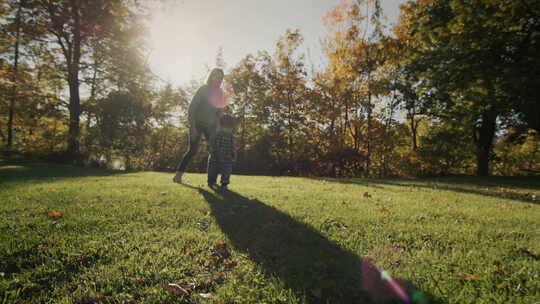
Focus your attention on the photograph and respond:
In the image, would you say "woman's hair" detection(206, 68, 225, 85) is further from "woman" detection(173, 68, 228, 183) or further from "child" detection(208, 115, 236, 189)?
"child" detection(208, 115, 236, 189)

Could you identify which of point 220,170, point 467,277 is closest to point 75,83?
point 220,170

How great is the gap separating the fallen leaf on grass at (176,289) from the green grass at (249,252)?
0.02 metres

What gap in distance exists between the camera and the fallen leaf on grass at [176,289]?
5.53 feet

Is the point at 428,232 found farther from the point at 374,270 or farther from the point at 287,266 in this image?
the point at 287,266

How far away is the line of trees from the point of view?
1099cm

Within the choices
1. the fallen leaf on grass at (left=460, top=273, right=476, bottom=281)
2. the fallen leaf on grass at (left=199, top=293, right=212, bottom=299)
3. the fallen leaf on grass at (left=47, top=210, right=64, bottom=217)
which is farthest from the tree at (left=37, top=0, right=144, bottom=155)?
the fallen leaf on grass at (left=460, top=273, right=476, bottom=281)

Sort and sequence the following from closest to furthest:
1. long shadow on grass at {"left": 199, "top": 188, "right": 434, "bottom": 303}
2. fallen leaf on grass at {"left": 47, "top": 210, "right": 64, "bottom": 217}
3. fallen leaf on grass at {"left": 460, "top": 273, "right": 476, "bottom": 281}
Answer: long shadow on grass at {"left": 199, "top": 188, "right": 434, "bottom": 303} < fallen leaf on grass at {"left": 460, "top": 273, "right": 476, "bottom": 281} < fallen leaf on grass at {"left": 47, "top": 210, "right": 64, "bottom": 217}

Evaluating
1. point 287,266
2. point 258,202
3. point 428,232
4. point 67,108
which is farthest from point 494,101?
point 67,108

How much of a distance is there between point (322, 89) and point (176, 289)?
2109 cm

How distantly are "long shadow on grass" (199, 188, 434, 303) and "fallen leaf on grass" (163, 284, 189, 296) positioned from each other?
66cm

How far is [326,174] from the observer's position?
20500 mm

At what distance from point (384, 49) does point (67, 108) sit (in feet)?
75.7

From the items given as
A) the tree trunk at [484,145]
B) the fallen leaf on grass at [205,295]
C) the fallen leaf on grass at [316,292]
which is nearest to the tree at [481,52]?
the tree trunk at [484,145]

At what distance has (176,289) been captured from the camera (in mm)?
1721
